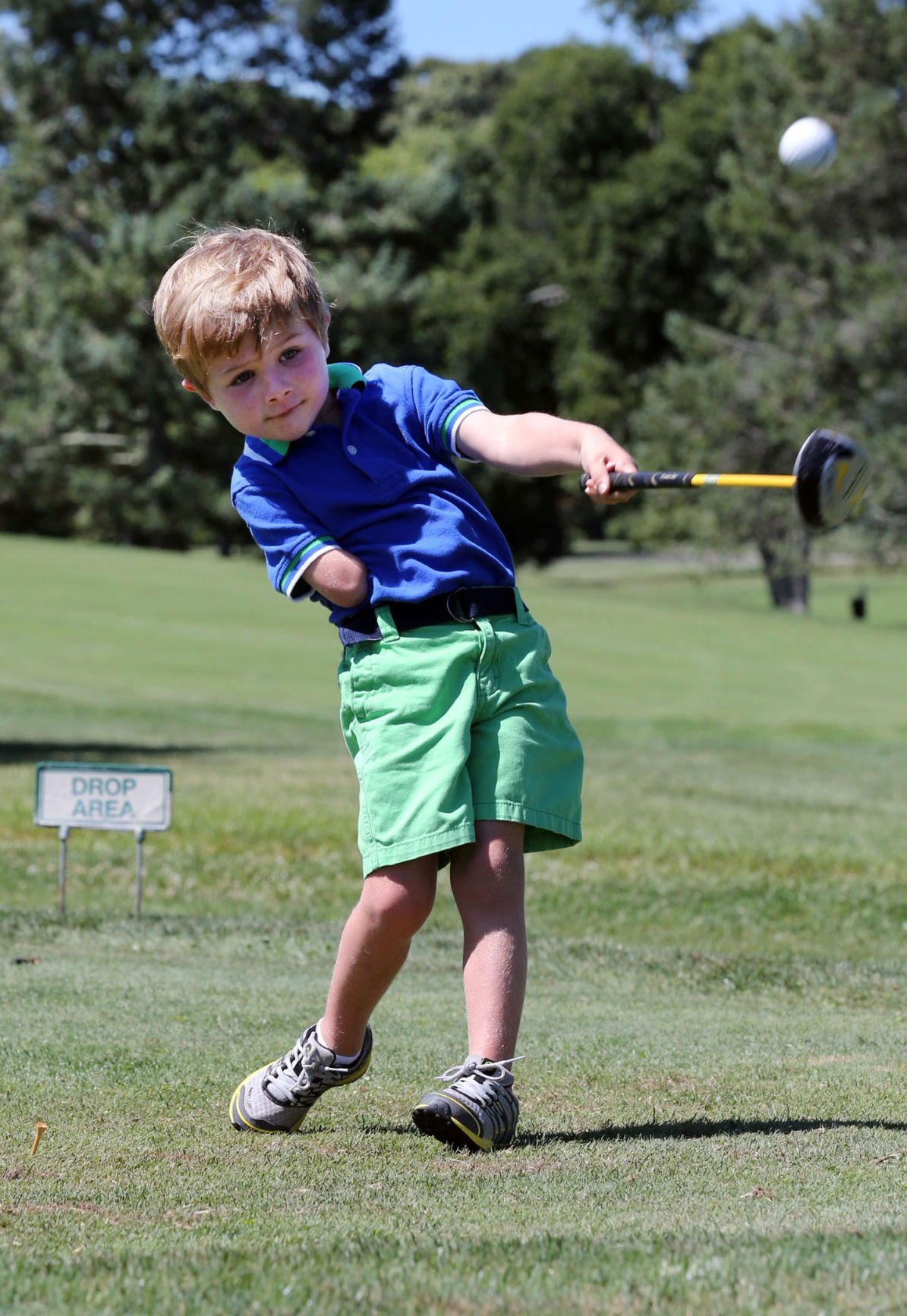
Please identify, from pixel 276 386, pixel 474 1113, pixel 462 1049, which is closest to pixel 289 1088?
pixel 474 1113

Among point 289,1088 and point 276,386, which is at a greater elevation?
point 276,386

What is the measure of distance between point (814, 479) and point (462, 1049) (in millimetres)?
1990

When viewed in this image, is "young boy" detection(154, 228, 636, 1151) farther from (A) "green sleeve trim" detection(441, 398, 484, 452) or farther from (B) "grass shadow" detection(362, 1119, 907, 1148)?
(B) "grass shadow" detection(362, 1119, 907, 1148)

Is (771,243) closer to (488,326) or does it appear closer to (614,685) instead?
(488,326)

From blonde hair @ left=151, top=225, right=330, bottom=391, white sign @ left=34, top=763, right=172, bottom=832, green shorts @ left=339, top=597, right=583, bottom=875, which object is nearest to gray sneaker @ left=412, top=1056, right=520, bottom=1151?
green shorts @ left=339, top=597, right=583, bottom=875

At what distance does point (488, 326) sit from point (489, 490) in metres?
4.96

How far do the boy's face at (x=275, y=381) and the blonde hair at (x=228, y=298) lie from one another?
0.02m

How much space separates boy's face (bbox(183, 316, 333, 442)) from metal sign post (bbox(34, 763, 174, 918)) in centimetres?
345

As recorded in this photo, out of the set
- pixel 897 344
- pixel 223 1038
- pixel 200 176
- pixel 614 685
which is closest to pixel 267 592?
pixel 614 685

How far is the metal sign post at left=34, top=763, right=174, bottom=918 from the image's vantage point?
6879 mm

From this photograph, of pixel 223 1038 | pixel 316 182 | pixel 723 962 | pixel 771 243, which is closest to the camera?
pixel 223 1038

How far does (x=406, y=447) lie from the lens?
3.72 meters

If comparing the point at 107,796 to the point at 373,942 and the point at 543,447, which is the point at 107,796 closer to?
the point at 373,942

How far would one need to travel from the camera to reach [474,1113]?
→ 3400 mm
